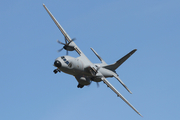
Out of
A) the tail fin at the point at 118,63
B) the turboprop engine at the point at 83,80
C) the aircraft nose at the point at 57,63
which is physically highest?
the aircraft nose at the point at 57,63

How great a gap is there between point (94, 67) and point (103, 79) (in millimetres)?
2654

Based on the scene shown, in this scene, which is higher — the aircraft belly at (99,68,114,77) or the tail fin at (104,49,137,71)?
the tail fin at (104,49,137,71)

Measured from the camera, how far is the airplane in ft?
157

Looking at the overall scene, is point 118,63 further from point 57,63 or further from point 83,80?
point 57,63

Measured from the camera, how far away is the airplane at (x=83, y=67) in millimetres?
47844

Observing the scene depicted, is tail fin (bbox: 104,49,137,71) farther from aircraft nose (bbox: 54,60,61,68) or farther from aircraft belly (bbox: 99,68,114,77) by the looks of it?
aircraft nose (bbox: 54,60,61,68)

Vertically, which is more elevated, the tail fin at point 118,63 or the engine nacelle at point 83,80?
the tail fin at point 118,63

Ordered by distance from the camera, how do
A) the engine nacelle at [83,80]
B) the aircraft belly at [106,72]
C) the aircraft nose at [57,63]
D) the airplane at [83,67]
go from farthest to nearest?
the aircraft belly at [106,72]
the engine nacelle at [83,80]
the airplane at [83,67]
the aircraft nose at [57,63]

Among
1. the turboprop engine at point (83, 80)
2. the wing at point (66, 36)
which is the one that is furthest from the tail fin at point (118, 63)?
the turboprop engine at point (83, 80)

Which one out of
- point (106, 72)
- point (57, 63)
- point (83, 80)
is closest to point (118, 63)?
point (106, 72)

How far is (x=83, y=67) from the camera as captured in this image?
167ft

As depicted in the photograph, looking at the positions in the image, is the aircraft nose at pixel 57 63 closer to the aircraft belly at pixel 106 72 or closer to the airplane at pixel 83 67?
the airplane at pixel 83 67

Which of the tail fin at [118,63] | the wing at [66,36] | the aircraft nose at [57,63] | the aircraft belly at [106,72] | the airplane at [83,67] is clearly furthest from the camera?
the tail fin at [118,63]

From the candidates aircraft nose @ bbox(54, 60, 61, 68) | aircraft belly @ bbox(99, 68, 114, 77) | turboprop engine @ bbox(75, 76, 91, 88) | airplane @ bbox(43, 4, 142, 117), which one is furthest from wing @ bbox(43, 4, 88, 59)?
aircraft nose @ bbox(54, 60, 61, 68)
